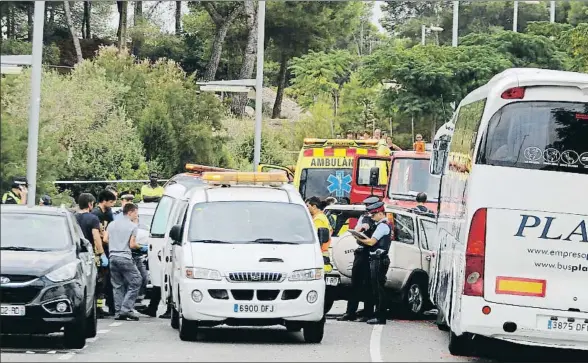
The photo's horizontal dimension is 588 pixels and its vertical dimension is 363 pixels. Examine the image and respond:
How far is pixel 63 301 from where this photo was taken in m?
15.0

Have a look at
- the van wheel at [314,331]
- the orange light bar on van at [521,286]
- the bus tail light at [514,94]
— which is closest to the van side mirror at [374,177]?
the van wheel at [314,331]

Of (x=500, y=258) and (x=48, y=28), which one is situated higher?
(x=48, y=28)

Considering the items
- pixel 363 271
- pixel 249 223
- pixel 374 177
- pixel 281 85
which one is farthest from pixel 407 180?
pixel 281 85

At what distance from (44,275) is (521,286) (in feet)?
17.2

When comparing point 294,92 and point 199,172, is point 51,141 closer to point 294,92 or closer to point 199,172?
point 199,172

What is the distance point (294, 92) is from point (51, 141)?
34.2 meters

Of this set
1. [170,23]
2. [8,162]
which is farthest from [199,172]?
[170,23]

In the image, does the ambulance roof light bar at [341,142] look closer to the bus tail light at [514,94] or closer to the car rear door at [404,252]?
the car rear door at [404,252]

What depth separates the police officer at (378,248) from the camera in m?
19.8

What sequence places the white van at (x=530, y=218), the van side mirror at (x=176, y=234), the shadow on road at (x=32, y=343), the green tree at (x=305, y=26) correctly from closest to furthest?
1. the white van at (x=530, y=218)
2. the shadow on road at (x=32, y=343)
3. the van side mirror at (x=176, y=234)
4. the green tree at (x=305, y=26)

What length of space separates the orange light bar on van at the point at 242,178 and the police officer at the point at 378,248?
211 cm

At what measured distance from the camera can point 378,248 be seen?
1983cm

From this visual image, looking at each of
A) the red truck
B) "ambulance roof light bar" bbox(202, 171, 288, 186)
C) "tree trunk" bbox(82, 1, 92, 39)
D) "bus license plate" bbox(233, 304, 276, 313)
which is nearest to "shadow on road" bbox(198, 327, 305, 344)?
"bus license plate" bbox(233, 304, 276, 313)

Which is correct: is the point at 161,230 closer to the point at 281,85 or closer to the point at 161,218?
the point at 161,218
